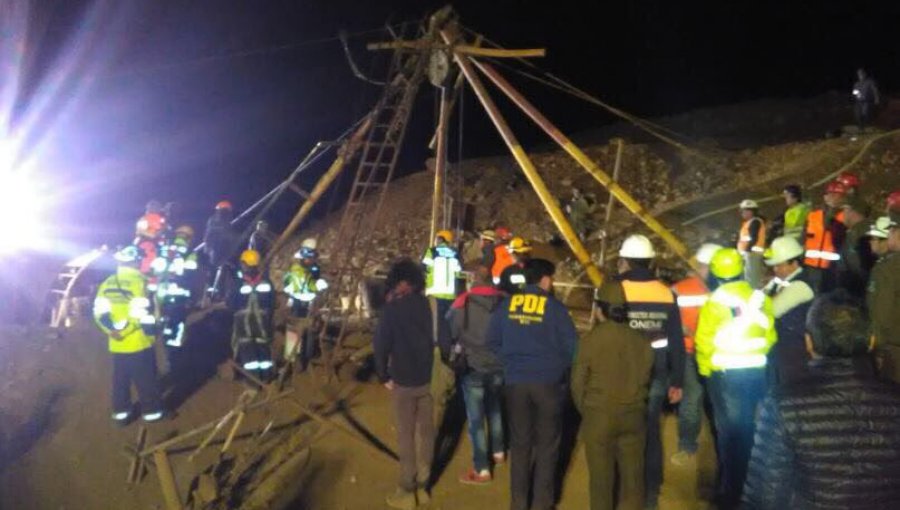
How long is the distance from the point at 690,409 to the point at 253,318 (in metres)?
5.40

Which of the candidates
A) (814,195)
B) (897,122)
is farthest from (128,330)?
(897,122)

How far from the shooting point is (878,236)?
7.98 meters

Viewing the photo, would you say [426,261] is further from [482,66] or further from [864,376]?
[864,376]

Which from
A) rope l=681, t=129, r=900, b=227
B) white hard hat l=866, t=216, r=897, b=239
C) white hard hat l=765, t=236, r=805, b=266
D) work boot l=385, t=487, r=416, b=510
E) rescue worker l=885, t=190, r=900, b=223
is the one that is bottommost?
work boot l=385, t=487, r=416, b=510

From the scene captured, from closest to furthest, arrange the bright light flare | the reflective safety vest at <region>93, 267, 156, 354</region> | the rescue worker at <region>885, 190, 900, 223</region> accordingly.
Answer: the rescue worker at <region>885, 190, 900, 223</region>, the reflective safety vest at <region>93, 267, 156, 354</region>, the bright light flare

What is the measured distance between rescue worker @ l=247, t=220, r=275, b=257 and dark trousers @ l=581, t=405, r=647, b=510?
8297 millimetres

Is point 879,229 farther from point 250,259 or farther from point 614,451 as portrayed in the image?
point 250,259

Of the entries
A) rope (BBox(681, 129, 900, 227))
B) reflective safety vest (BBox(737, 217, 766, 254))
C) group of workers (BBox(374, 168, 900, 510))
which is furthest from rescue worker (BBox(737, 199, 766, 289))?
rope (BBox(681, 129, 900, 227))

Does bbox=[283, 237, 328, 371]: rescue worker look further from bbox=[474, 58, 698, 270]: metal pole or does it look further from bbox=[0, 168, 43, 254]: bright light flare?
bbox=[0, 168, 43, 254]: bright light flare

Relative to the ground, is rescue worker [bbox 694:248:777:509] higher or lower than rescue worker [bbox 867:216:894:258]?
lower

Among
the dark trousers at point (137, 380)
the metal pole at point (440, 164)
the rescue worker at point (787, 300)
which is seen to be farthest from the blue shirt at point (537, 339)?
the metal pole at point (440, 164)

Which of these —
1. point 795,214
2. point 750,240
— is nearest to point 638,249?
point 750,240

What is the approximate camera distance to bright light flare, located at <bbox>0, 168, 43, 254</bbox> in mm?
16031

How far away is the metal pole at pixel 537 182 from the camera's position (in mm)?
11703
